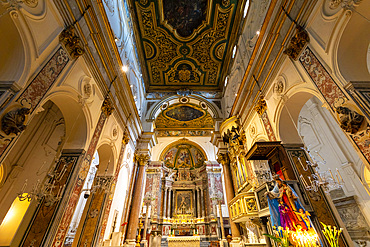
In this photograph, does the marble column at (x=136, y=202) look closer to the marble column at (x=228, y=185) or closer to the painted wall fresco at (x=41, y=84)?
the marble column at (x=228, y=185)

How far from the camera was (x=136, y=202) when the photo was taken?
8484 mm

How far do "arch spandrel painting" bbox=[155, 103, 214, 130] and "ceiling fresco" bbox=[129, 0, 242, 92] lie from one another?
10.4 feet

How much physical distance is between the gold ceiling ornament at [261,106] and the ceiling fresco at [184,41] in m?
5.07

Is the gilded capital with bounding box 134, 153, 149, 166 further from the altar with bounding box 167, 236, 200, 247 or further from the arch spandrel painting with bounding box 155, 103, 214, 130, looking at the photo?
the arch spandrel painting with bounding box 155, 103, 214, 130

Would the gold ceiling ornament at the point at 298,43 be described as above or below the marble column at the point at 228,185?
above

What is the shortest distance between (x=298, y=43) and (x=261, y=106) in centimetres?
224

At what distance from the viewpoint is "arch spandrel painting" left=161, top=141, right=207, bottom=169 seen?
1702 cm

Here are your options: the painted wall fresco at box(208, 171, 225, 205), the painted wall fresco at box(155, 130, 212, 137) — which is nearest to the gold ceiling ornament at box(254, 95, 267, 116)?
the painted wall fresco at box(208, 171, 225, 205)

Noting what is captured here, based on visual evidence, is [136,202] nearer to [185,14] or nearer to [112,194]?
[112,194]

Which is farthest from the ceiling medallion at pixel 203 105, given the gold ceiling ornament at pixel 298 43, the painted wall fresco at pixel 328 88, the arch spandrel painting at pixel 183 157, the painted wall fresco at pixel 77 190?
the painted wall fresco at pixel 328 88

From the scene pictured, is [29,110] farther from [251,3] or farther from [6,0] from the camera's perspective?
[251,3]

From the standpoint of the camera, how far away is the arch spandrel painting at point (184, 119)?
49.5 feet

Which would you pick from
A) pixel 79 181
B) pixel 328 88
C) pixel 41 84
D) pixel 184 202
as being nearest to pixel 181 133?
pixel 184 202

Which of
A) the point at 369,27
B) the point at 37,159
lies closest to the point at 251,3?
the point at 369,27
